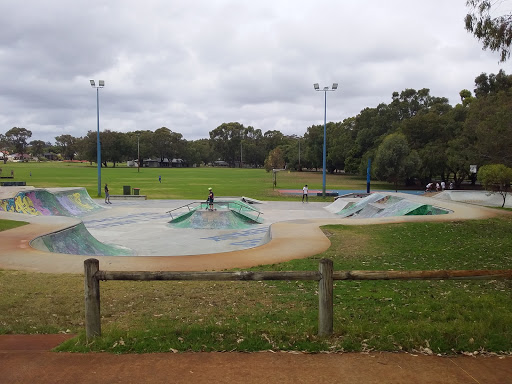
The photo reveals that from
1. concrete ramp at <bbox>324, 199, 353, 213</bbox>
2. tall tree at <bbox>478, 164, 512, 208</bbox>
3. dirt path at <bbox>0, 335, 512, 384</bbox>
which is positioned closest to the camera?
dirt path at <bbox>0, 335, 512, 384</bbox>

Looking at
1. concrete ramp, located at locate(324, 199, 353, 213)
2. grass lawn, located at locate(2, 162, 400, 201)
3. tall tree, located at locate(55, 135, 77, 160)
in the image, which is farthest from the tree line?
tall tree, located at locate(55, 135, 77, 160)

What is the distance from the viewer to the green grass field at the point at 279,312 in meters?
4.50

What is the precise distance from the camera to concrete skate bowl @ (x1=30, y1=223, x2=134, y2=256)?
45.7 ft

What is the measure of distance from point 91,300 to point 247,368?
2.00 m

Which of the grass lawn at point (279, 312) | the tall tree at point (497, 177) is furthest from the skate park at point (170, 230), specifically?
the tall tree at point (497, 177)

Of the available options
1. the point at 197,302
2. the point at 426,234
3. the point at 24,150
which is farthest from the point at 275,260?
the point at 24,150

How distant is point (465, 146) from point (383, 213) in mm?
27535

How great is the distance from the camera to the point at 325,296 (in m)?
4.57

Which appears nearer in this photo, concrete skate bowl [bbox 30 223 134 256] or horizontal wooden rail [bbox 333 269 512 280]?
horizontal wooden rail [bbox 333 269 512 280]

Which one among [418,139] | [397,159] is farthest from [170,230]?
[418,139]

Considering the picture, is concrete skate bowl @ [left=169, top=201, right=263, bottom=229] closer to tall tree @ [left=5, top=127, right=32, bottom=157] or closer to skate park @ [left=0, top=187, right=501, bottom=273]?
skate park @ [left=0, top=187, right=501, bottom=273]

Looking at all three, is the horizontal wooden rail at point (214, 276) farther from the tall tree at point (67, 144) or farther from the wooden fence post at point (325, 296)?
the tall tree at point (67, 144)

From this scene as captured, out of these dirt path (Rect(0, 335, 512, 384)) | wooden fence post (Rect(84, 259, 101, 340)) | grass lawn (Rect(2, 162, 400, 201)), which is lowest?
grass lawn (Rect(2, 162, 400, 201))

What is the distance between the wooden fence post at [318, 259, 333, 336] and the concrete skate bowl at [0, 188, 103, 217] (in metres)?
23.7
